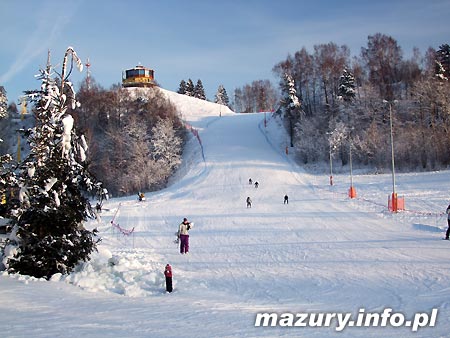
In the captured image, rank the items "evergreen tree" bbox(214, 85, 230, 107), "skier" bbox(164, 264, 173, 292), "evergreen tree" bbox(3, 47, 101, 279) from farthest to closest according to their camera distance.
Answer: "evergreen tree" bbox(214, 85, 230, 107)
"evergreen tree" bbox(3, 47, 101, 279)
"skier" bbox(164, 264, 173, 292)

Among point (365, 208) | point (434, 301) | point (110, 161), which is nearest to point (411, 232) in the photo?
point (365, 208)

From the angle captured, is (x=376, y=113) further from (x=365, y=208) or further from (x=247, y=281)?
(x=247, y=281)

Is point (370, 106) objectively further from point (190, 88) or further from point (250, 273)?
point (190, 88)

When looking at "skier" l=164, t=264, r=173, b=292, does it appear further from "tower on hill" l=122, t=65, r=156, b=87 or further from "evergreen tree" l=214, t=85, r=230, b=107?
"evergreen tree" l=214, t=85, r=230, b=107

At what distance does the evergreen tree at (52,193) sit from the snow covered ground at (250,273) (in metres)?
0.64

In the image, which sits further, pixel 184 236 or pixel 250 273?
pixel 184 236

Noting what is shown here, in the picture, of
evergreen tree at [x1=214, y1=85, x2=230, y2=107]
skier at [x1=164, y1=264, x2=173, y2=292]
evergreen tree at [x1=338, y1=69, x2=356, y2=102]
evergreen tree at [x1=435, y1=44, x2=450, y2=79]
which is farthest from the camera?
evergreen tree at [x1=214, y1=85, x2=230, y2=107]

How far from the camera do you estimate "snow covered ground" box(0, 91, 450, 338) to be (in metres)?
6.79

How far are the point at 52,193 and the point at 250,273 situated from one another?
6.67m

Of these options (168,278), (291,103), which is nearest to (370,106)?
(291,103)

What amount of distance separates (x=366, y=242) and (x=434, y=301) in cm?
813

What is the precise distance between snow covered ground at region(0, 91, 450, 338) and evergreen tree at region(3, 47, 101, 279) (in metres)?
0.64

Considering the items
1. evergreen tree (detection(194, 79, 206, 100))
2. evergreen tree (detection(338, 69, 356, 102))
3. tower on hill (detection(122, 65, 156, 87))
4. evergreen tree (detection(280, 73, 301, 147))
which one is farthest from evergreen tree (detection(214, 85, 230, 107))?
evergreen tree (detection(338, 69, 356, 102))

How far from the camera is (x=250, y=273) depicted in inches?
494
